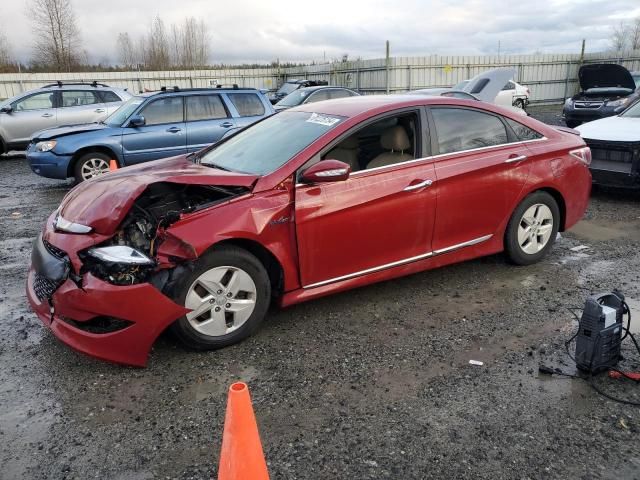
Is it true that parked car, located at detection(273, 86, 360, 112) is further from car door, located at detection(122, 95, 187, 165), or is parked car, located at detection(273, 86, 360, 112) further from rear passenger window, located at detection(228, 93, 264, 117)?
car door, located at detection(122, 95, 187, 165)

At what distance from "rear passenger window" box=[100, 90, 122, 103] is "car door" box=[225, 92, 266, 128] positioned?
4724mm

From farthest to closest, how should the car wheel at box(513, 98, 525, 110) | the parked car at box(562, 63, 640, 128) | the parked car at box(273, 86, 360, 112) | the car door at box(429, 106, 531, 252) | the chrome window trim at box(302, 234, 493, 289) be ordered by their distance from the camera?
the car wheel at box(513, 98, 525, 110) → the parked car at box(273, 86, 360, 112) → the parked car at box(562, 63, 640, 128) → the car door at box(429, 106, 531, 252) → the chrome window trim at box(302, 234, 493, 289)

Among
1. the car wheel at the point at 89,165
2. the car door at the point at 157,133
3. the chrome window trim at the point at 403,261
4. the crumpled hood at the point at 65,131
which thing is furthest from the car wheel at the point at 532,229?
the crumpled hood at the point at 65,131

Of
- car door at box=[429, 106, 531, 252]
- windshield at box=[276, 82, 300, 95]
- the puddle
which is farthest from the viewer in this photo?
windshield at box=[276, 82, 300, 95]

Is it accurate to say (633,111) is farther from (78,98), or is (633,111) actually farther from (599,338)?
(78,98)

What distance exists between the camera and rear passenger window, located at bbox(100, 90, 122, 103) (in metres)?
13.2

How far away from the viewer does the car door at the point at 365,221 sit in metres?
3.74

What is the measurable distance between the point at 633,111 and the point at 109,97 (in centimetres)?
1138

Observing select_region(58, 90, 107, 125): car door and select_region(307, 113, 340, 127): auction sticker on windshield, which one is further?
select_region(58, 90, 107, 125): car door

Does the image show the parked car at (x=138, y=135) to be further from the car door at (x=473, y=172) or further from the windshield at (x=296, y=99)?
the windshield at (x=296, y=99)

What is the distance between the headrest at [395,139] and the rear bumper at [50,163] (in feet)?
22.2

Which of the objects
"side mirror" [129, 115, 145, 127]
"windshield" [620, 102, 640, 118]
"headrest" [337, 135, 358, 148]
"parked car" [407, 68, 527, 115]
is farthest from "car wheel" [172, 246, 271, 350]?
"parked car" [407, 68, 527, 115]

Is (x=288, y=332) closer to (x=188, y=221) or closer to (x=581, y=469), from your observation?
(x=188, y=221)

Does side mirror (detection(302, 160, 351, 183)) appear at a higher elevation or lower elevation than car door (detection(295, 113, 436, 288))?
higher
